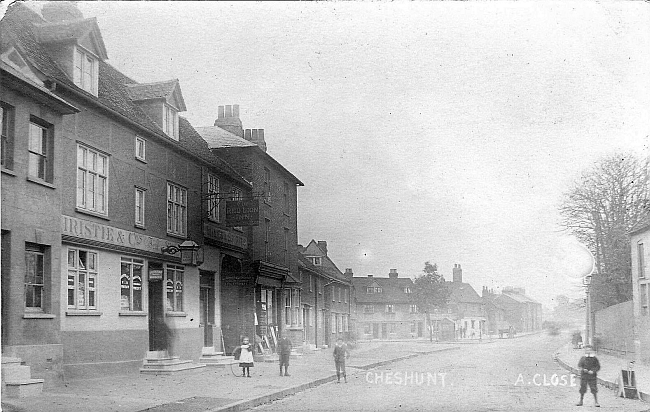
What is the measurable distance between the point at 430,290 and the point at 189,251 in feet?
10.5

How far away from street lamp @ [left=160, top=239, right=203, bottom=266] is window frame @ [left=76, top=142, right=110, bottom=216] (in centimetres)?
95

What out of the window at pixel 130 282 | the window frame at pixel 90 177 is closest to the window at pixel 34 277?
the window frame at pixel 90 177

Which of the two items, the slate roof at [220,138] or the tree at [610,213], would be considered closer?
the tree at [610,213]

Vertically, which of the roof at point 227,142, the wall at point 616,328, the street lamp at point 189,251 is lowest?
the wall at point 616,328

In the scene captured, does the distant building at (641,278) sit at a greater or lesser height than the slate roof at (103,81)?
lesser

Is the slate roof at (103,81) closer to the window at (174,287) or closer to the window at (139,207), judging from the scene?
the window at (139,207)

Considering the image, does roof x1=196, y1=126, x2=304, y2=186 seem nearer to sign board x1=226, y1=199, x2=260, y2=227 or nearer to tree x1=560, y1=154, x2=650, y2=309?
sign board x1=226, y1=199, x2=260, y2=227

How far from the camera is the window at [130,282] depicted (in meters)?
11.0

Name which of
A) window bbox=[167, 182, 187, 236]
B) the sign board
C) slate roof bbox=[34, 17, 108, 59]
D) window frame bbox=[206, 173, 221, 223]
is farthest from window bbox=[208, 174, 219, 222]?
slate roof bbox=[34, 17, 108, 59]

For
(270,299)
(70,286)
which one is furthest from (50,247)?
(270,299)

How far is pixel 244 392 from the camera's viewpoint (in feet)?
35.9

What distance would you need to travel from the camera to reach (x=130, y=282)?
11047 millimetres

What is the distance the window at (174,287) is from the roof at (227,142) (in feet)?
6.12

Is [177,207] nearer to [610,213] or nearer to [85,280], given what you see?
[85,280]
